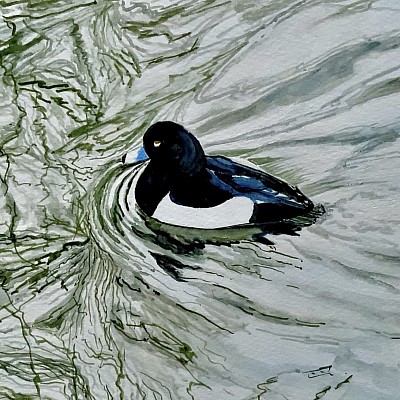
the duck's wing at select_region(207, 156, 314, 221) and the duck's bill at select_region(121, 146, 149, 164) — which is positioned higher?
the duck's bill at select_region(121, 146, 149, 164)

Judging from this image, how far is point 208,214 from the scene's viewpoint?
21.7 inches

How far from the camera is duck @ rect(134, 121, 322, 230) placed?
55cm

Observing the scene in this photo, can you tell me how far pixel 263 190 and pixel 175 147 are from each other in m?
0.09

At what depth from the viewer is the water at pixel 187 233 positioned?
0.54m

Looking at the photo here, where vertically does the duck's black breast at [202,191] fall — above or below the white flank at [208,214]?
above

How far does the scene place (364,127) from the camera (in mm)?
535

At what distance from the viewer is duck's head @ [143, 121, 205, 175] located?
0.55m

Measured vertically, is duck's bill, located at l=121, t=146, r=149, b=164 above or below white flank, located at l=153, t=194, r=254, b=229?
above

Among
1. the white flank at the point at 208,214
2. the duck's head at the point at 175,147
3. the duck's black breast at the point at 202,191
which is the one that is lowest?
the white flank at the point at 208,214

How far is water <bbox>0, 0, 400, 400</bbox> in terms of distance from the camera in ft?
1.76

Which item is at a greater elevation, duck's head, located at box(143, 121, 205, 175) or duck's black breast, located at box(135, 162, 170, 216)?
duck's head, located at box(143, 121, 205, 175)

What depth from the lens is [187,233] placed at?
0.56m

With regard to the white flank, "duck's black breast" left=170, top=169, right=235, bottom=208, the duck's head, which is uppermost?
the duck's head

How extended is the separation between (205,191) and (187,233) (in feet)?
0.13
